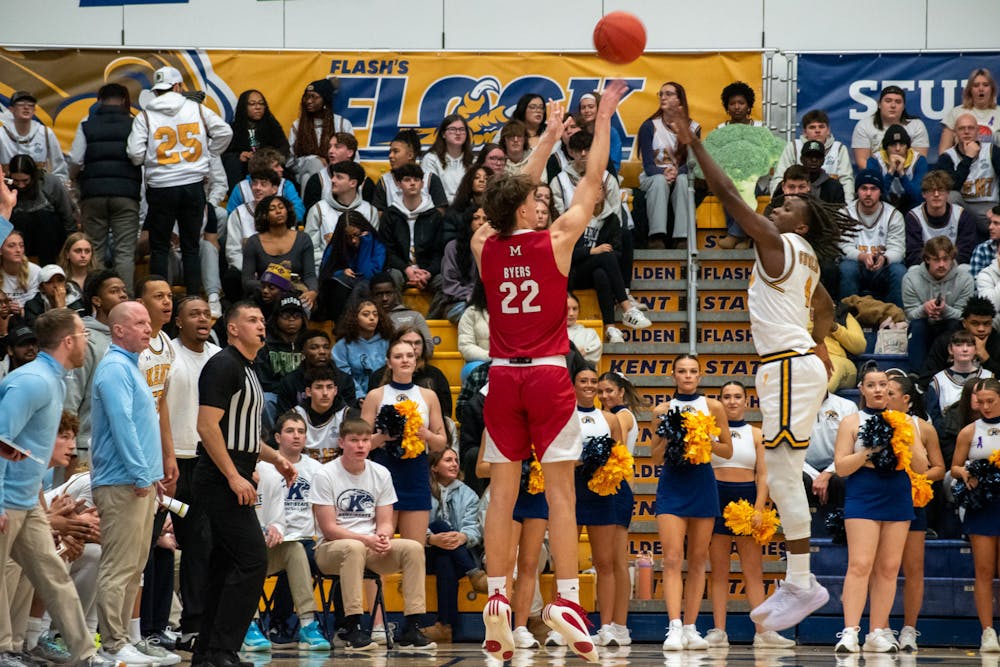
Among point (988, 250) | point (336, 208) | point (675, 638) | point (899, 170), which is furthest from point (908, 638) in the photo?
point (336, 208)

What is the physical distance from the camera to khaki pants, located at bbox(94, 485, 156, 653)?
28.5 ft

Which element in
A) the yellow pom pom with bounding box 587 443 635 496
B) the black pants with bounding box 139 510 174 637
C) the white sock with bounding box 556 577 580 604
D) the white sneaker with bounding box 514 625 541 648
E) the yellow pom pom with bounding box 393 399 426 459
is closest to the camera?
the white sock with bounding box 556 577 580 604

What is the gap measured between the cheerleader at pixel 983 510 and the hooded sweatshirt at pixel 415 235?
571 cm

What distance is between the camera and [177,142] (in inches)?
590

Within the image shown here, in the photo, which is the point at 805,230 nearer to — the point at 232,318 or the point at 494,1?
the point at 232,318

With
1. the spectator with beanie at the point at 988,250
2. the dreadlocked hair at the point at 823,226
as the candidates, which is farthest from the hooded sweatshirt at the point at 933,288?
the dreadlocked hair at the point at 823,226

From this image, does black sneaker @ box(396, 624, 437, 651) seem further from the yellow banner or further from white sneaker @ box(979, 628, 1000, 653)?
the yellow banner

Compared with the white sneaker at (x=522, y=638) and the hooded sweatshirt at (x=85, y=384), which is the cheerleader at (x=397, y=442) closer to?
the white sneaker at (x=522, y=638)

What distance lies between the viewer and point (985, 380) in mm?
12320

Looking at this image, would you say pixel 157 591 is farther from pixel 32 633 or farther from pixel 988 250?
pixel 988 250

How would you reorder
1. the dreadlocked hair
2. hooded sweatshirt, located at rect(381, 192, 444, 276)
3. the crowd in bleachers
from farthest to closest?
hooded sweatshirt, located at rect(381, 192, 444, 276)
the crowd in bleachers
the dreadlocked hair

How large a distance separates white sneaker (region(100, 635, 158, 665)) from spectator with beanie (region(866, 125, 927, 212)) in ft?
34.0

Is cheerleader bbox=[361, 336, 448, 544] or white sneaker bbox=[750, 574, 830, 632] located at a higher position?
cheerleader bbox=[361, 336, 448, 544]

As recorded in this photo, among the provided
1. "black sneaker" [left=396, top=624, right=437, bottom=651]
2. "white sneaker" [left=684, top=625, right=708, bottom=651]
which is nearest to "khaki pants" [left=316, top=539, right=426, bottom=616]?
"black sneaker" [left=396, top=624, right=437, bottom=651]
